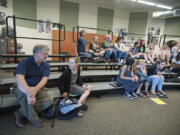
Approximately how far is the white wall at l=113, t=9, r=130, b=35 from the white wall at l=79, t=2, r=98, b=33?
4.30 feet

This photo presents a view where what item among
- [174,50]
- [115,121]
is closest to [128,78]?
[115,121]

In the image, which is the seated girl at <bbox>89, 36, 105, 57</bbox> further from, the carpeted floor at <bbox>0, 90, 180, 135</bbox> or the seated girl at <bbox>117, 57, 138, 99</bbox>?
the carpeted floor at <bbox>0, 90, 180, 135</bbox>

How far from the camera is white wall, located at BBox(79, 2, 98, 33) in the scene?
622 cm

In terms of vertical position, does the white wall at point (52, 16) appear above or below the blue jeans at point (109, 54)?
above

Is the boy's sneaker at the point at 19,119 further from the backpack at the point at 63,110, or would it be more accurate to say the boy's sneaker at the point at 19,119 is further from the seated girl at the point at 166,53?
the seated girl at the point at 166,53

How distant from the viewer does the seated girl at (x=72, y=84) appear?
1863 mm

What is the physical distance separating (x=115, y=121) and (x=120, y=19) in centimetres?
671

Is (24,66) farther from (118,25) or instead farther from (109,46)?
(118,25)

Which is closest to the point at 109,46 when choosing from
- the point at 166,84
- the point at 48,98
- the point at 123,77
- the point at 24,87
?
the point at 123,77

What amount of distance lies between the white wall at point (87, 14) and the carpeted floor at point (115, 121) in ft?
17.0

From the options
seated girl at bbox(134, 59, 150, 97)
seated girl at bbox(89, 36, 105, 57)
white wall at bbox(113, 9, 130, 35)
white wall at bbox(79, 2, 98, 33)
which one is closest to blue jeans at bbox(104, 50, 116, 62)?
seated girl at bbox(89, 36, 105, 57)

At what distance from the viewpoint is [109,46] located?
382 cm

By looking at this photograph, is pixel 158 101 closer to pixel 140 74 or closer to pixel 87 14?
pixel 140 74

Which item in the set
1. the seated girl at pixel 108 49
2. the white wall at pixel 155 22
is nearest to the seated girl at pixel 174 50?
the seated girl at pixel 108 49
